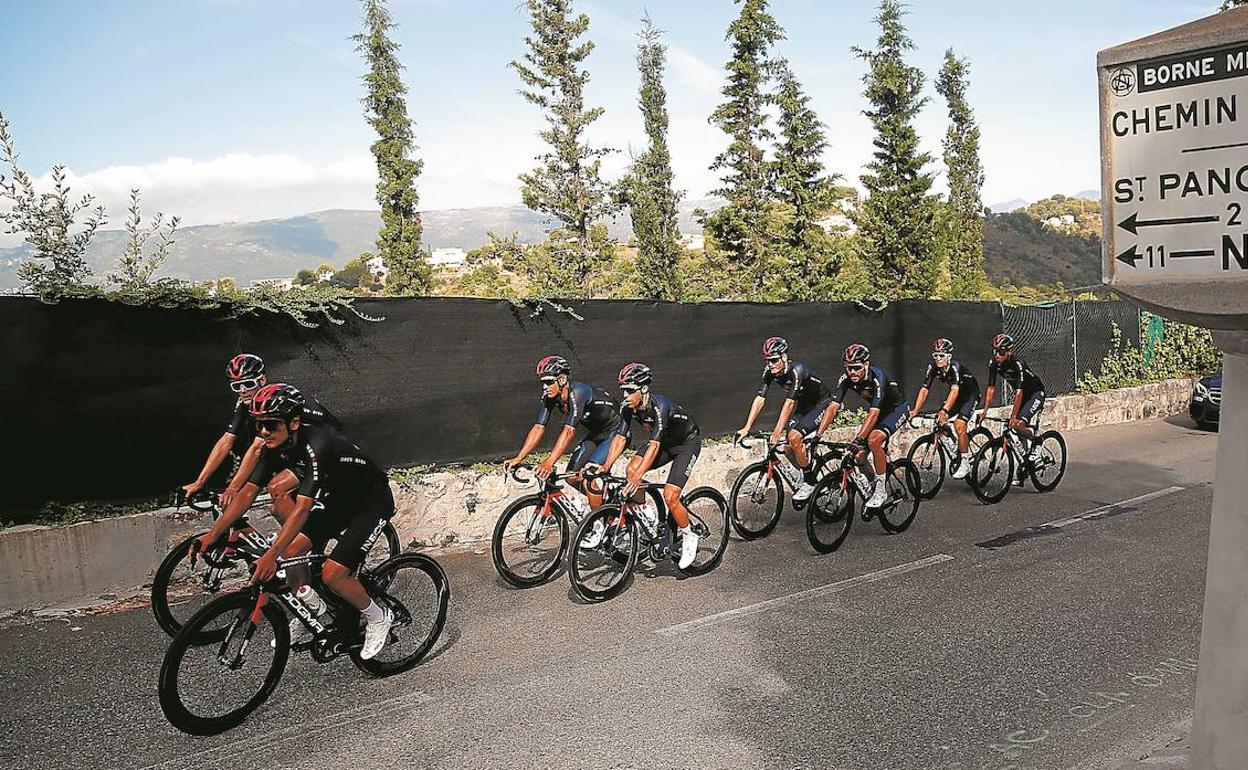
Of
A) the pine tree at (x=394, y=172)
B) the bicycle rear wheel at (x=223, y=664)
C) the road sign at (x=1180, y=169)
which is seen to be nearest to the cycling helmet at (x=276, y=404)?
the bicycle rear wheel at (x=223, y=664)

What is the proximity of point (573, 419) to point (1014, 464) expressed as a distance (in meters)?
6.25

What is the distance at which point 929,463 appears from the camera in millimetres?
11852

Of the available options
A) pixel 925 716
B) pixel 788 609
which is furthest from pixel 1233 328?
pixel 788 609

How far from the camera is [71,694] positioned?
221 inches

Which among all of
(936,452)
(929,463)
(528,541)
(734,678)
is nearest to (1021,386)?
(936,452)

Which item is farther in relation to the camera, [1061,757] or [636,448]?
[636,448]

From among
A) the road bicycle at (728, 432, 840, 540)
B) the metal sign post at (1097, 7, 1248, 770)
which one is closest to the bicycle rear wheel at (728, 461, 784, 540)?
the road bicycle at (728, 432, 840, 540)

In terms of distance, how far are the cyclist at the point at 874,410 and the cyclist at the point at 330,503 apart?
5311 millimetres

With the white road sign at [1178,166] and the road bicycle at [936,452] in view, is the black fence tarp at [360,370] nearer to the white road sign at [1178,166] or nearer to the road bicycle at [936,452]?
the road bicycle at [936,452]

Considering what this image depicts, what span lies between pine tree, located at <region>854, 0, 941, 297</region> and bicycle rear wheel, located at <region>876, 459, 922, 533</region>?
11.2 metres

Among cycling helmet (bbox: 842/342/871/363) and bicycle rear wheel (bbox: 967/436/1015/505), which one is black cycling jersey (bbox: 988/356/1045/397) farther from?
cycling helmet (bbox: 842/342/871/363)

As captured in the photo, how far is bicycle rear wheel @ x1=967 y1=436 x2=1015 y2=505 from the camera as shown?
11.0 m

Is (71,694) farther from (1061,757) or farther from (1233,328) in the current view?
(1233,328)

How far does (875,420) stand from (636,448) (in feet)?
10.4
